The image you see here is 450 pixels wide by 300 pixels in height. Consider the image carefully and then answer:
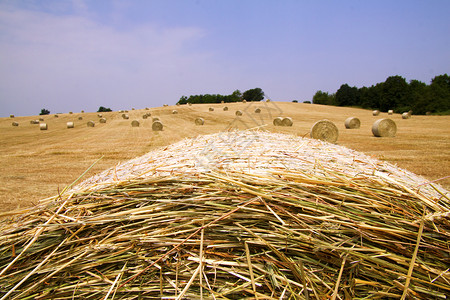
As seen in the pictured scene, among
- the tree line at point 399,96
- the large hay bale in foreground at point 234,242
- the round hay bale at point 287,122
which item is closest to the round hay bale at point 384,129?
the round hay bale at point 287,122

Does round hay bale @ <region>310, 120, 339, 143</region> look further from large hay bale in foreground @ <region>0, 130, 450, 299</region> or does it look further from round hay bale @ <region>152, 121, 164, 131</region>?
round hay bale @ <region>152, 121, 164, 131</region>

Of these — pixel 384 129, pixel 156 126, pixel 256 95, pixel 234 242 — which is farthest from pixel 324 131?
pixel 156 126

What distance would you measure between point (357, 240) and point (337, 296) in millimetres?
393

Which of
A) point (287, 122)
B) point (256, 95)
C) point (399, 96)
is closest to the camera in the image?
point (256, 95)

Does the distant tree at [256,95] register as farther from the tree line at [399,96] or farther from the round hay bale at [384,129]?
the tree line at [399,96]

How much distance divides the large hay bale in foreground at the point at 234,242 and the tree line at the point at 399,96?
5663cm

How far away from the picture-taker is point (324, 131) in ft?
41.7

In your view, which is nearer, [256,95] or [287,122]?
[256,95]

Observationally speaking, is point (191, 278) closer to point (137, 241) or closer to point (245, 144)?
point (137, 241)

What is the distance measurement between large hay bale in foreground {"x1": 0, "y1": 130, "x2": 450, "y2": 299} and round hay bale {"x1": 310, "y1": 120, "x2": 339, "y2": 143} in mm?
10644

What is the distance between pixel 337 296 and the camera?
5.47 ft

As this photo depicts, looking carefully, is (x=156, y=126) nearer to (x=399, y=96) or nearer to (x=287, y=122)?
(x=287, y=122)

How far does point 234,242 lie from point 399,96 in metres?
79.3

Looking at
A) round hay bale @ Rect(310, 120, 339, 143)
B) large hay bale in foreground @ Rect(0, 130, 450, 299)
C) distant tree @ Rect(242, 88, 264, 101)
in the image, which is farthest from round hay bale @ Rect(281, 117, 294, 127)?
large hay bale in foreground @ Rect(0, 130, 450, 299)
